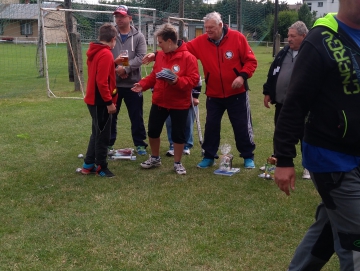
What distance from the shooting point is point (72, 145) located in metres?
7.50

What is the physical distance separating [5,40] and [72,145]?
71.0ft

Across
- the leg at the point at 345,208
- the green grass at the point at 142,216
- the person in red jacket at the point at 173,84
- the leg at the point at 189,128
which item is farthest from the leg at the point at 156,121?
the leg at the point at 345,208

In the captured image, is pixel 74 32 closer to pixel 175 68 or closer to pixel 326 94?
pixel 175 68

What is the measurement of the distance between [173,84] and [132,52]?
56.2 inches

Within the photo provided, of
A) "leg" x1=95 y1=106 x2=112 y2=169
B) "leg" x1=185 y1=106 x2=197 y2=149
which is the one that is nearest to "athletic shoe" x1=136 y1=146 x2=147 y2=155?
"leg" x1=185 y1=106 x2=197 y2=149

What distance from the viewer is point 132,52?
22.4 ft

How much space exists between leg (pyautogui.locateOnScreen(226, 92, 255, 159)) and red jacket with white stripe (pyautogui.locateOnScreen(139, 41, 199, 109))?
0.66m

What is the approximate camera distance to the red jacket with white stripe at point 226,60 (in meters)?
6.07

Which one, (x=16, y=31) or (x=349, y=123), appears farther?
(x=16, y=31)

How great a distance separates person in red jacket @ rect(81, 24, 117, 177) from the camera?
18.2 ft

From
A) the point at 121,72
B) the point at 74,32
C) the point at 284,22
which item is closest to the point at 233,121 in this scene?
the point at 121,72

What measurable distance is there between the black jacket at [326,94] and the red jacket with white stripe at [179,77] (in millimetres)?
3237

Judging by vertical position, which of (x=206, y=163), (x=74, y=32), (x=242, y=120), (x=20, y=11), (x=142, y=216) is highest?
(x=20, y=11)

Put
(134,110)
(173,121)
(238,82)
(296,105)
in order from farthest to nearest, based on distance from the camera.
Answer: (134,110)
(173,121)
(238,82)
(296,105)
